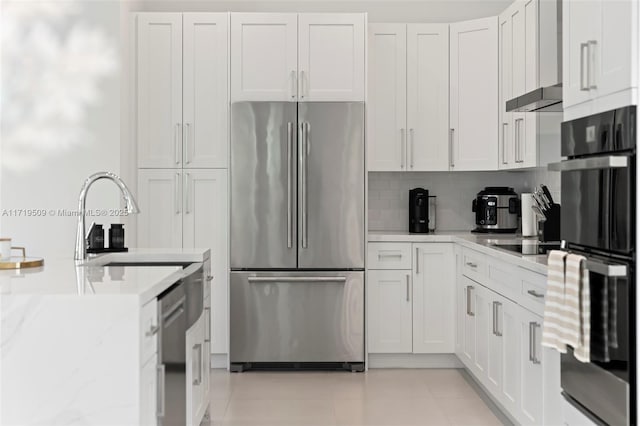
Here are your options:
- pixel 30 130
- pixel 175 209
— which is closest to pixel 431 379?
pixel 175 209

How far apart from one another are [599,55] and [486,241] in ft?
6.53

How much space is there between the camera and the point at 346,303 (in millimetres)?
4848

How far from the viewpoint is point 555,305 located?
2.59 metres

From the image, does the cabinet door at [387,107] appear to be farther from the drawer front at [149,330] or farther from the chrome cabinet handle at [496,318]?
the drawer front at [149,330]

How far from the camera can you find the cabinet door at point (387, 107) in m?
5.17

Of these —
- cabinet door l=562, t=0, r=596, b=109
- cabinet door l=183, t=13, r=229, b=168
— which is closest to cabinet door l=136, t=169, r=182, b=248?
cabinet door l=183, t=13, r=229, b=168

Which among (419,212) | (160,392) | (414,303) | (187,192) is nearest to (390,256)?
(414,303)

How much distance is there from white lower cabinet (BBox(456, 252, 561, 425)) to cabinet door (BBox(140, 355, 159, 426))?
5.29 feet

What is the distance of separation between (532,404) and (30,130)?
11.4 feet

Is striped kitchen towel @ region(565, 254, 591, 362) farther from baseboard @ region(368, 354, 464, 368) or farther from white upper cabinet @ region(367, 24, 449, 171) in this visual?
white upper cabinet @ region(367, 24, 449, 171)

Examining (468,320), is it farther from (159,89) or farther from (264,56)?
(159,89)

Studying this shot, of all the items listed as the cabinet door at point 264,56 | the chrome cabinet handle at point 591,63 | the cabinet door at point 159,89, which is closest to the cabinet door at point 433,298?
the cabinet door at point 264,56

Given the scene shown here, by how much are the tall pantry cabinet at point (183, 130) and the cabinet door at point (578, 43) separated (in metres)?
2.67

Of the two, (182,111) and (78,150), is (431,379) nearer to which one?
(182,111)
